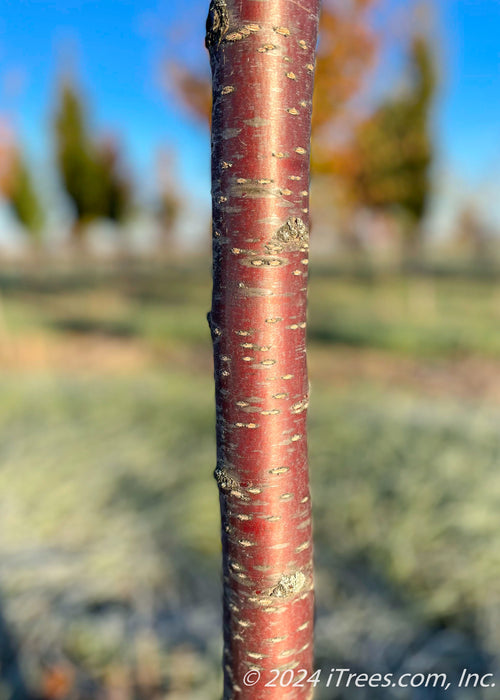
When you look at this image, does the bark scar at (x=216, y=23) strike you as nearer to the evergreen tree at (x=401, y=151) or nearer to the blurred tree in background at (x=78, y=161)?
the evergreen tree at (x=401, y=151)

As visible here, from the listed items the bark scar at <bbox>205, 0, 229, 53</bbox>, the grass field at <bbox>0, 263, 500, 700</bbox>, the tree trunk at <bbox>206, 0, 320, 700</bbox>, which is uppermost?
the bark scar at <bbox>205, 0, 229, 53</bbox>

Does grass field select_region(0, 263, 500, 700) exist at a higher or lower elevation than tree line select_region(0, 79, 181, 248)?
lower

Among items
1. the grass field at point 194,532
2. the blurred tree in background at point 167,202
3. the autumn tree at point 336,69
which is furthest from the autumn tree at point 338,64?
the blurred tree in background at point 167,202

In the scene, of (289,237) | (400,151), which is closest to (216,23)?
(289,237)

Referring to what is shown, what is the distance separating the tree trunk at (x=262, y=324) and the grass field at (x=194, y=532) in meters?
1.29

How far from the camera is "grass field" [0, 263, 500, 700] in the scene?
2.25 m

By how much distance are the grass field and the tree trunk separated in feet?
4.24

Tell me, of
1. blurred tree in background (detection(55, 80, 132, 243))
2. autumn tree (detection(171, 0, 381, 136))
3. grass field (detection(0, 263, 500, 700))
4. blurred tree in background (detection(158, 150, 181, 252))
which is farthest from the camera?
blurred tree in background (detection(158, 150, 181, 252))

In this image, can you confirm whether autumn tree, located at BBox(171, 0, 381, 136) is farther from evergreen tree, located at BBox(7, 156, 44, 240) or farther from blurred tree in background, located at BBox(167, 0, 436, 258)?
evergreen tree, located at BBox(7, 156, 44, 240)

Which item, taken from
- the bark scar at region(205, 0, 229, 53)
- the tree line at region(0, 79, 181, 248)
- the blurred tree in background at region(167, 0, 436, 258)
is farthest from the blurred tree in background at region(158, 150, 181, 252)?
the bark scar at region(205, 0, 229, 53)

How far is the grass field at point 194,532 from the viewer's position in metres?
2.25

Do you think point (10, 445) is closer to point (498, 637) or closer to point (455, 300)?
point (498, 637)

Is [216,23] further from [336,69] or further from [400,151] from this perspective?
[400,151]

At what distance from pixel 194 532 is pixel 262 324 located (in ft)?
8.31
